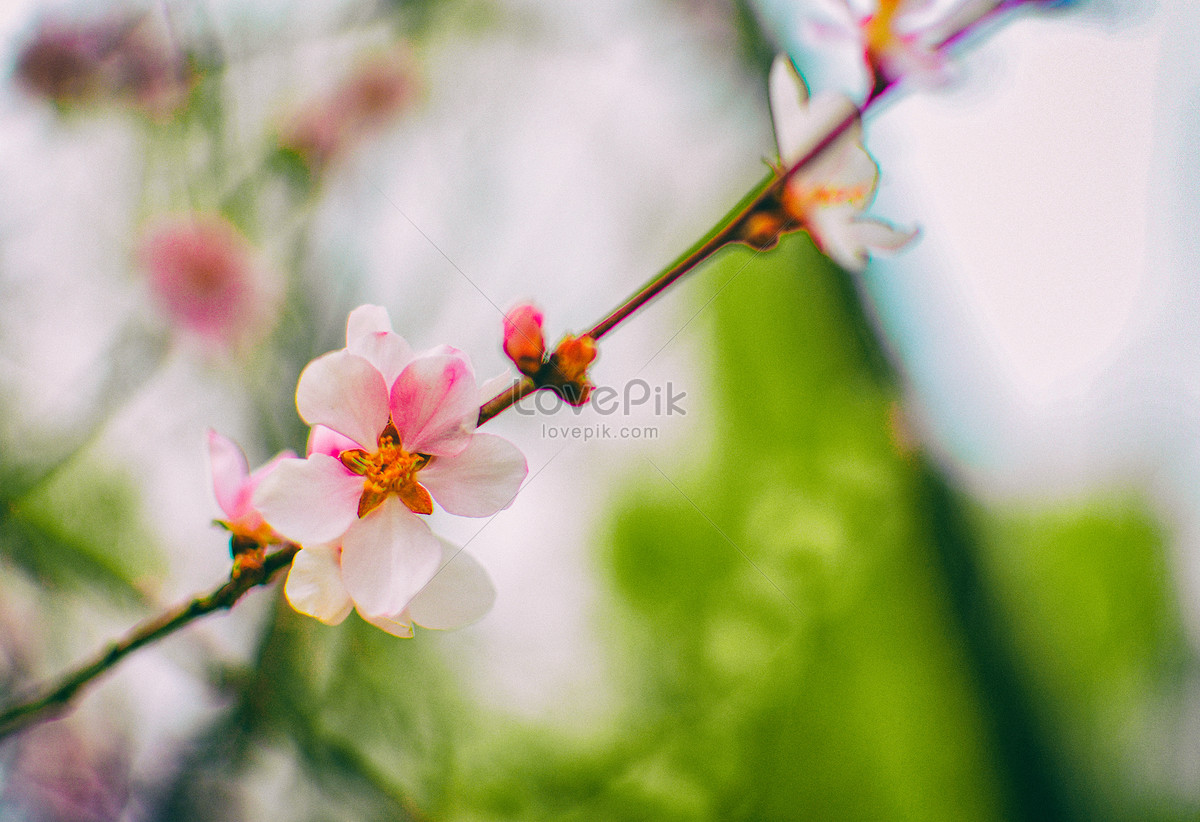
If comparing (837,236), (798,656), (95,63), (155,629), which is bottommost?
(155,629)

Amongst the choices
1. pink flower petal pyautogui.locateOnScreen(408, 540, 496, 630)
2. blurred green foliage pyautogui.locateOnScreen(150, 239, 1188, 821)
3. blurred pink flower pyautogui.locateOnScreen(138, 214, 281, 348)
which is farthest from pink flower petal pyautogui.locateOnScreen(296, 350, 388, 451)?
blurred pink flower pyautogui.locateOnScreen(138, 214, 281, 348)

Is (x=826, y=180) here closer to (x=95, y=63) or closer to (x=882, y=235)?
(x=882, y=235)

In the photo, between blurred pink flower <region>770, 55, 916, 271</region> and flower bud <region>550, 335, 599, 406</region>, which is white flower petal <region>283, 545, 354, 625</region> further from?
blurred pink flower <region>770, 55, 916, 271</region>

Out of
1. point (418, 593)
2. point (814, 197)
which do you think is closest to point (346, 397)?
point (418, 593)

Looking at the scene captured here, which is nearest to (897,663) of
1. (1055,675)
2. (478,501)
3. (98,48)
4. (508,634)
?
(1055,675)

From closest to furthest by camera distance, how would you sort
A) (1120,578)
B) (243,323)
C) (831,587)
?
(243,323) < (831,587) < (1120,578)

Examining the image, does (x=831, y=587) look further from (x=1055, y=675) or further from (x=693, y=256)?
(x=693, y=256)
